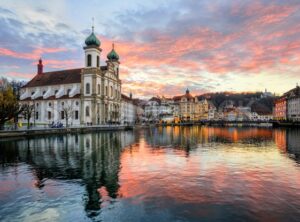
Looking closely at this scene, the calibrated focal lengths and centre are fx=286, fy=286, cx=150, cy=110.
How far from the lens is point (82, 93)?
272 ft

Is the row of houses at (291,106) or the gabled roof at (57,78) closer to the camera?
the gabled roof at (57,78)

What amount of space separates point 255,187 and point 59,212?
30.9 ft

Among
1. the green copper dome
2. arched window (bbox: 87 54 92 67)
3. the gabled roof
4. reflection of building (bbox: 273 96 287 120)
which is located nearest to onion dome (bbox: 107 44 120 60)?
the gabled roof

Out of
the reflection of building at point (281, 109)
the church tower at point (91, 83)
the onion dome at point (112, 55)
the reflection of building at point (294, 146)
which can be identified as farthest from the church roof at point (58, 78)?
the reflection of building at point (281, 109)

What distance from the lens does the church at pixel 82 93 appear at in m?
81.9

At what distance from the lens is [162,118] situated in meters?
171

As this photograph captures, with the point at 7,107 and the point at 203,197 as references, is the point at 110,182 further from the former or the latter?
the point at 7,107

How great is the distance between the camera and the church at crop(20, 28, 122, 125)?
269 feet

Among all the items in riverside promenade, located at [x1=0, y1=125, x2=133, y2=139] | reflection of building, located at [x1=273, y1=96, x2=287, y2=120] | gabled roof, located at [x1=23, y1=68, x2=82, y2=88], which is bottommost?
riverside promenade, located at [x1=0, y1=125, x2=133, y2=139]

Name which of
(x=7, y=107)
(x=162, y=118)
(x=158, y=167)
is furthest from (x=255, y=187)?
(x=162, y=118)

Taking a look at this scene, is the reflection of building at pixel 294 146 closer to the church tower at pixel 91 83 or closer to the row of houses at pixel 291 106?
the church tower at pixel 91 83

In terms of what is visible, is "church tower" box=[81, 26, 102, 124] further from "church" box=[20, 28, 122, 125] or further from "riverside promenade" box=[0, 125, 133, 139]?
"riverside promenade" box=[0, 125, 133, 139]

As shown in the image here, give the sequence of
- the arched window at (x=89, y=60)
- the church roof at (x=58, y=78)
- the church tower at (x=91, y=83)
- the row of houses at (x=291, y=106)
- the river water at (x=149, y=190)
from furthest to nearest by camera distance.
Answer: the row of houses at (x=291, y=106) → the church roof at (x=58, y=78) → the arched window at (x=89, y=60) → the church tower at (x=91, y=83) → the river water at (x=149, y=190)

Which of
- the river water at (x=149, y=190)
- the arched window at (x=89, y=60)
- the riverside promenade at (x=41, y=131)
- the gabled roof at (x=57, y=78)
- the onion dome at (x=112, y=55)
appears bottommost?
the river water at (x=149, y=190)
